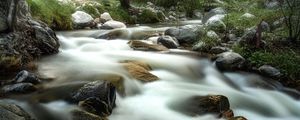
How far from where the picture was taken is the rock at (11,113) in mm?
6008

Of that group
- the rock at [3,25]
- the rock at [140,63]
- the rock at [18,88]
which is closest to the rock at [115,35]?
the rock at [140,63]

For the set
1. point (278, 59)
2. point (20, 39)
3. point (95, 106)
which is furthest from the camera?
point (278, 59)

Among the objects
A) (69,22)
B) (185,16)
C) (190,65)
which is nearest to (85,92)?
(190,65)

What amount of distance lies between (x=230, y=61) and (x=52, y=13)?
7.14m

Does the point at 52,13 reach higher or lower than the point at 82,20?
higher

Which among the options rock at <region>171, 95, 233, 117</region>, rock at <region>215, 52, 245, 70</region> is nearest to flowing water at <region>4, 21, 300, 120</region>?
rock at <region>171, 95, 233, 117</region>

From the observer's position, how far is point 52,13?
1533 cm

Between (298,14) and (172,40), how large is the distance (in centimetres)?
375

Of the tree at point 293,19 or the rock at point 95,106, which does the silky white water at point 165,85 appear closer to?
the rock at point 95,106

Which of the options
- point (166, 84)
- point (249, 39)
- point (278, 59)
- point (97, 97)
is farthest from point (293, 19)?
point (97, 97)

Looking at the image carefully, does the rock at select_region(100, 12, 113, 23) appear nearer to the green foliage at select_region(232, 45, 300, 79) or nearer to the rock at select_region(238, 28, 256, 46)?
the rock at select_region(238, 28, 256, 46)

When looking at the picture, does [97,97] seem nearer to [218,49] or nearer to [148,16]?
[218,49]

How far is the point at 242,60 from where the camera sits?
36.7 ft

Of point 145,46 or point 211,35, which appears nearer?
point 145,46
